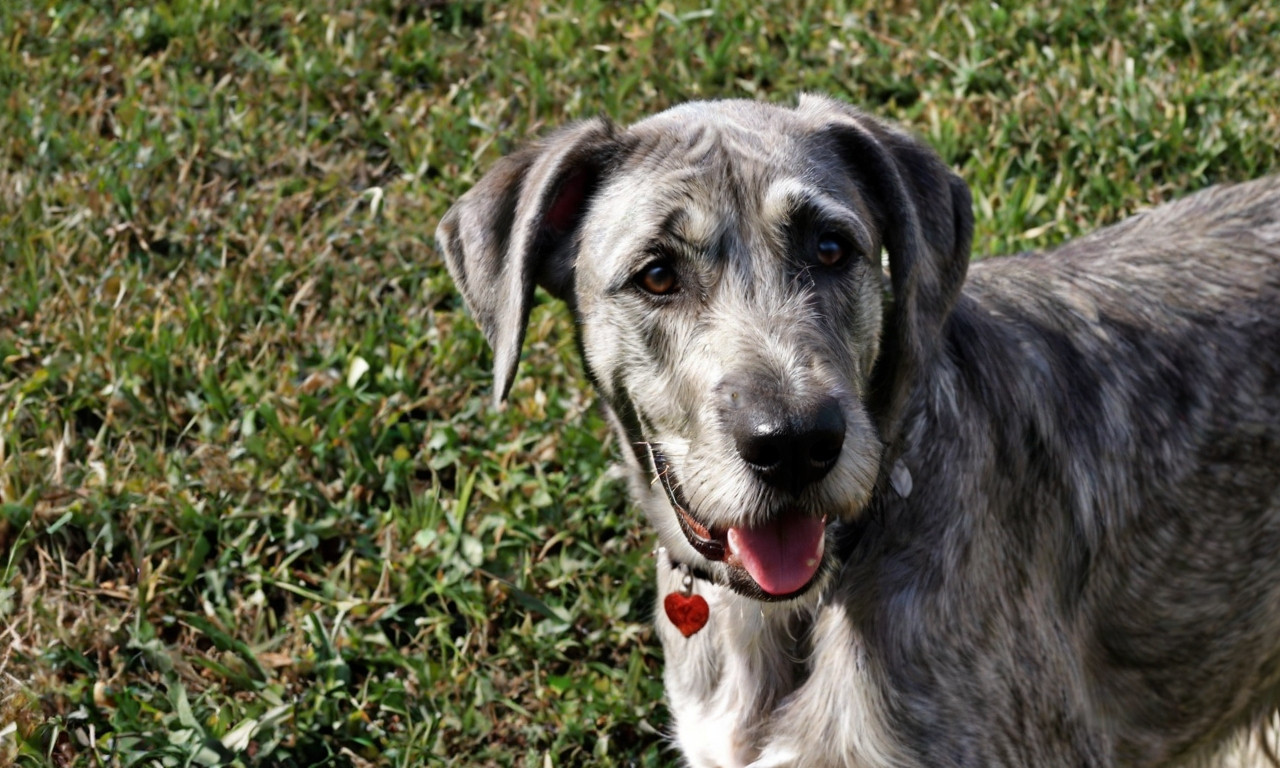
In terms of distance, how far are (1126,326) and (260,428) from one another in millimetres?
3409

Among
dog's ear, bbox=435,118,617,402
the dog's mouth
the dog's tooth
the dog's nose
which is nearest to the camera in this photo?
the dog's nose

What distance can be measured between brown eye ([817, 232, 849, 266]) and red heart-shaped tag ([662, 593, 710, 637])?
1047 mm

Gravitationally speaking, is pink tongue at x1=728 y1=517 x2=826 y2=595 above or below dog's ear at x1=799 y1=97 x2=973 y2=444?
below

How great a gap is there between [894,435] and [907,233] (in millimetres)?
555

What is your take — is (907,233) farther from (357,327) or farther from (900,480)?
(357,327)

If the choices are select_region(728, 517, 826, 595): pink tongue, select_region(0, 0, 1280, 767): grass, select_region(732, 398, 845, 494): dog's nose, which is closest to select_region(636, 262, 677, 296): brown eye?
select_region(732, 398, 845, 494): dog's nose

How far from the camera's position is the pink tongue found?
361 centimetres

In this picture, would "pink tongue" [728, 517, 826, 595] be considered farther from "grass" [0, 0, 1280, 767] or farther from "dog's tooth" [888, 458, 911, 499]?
"grass" [0, 0, 1280, 767]

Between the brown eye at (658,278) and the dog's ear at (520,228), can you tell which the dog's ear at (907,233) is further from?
the dog's ear at (520,228)

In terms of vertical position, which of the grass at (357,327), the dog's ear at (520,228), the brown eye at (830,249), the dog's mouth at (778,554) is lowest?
the grass at (357,327)

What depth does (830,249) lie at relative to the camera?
3.83 meters

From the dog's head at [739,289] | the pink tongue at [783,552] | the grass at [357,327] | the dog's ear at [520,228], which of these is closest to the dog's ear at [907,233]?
the dog's head at [739,289]

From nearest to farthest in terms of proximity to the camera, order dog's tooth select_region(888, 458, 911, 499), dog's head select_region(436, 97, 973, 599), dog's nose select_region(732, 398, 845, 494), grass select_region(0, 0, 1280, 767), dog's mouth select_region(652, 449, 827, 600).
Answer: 1. dog's nose select_region(732, 398, 845, 494)
2. dog's head select_region(436, 97, 973, 599)
3. dog's mouth select_region(652, 449, 827, 600)
4. dog's tooth select_region(888, 458, 911, 499)
5. grass select_region(0, 0, 1280, 767)

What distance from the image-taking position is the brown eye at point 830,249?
382 centimetres
